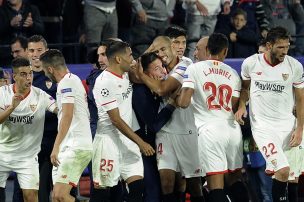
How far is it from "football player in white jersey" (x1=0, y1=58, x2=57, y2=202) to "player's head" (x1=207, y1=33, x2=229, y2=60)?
196 cm

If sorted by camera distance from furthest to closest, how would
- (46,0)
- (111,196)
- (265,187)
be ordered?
(46,0)
(265,187)
(111,196)

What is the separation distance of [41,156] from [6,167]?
2.01 ft

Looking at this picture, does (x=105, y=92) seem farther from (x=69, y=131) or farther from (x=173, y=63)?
(x=173, y=63)

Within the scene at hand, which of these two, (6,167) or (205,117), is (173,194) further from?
(6,167)

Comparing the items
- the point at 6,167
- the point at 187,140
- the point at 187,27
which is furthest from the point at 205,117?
the point at 187,27

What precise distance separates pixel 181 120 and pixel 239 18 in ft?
16.2

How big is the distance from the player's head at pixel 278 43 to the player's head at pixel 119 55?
1.68m

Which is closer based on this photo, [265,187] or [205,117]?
[205,117]

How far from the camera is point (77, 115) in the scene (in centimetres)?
1215

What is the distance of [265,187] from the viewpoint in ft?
46.7

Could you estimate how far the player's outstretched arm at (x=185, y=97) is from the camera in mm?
12141

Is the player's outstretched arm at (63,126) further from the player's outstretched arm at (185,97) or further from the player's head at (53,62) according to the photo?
the player's outstretched arm at (185,97)

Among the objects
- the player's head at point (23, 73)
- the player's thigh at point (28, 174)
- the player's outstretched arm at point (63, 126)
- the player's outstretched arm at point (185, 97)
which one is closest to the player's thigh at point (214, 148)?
the player's outstretched arm at point (185, 97)

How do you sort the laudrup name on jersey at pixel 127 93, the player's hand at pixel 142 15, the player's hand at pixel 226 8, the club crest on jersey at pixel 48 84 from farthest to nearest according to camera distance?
the player's hand at pixel 226 8 < the player's hand at pixel 142 15 < the club crest on jersey at pixel 48 84 < the laudrup name on jersey at pixel 127 93
